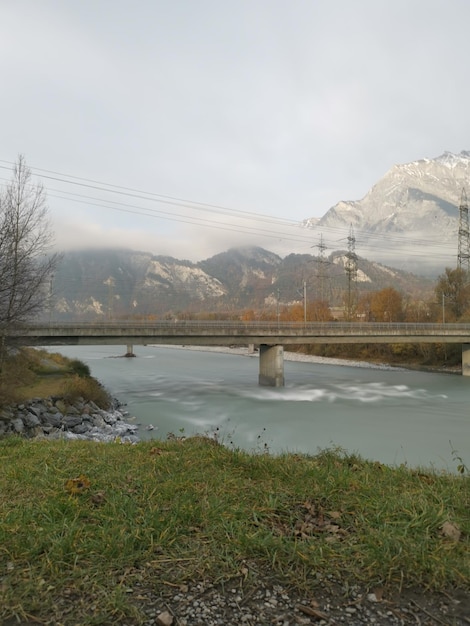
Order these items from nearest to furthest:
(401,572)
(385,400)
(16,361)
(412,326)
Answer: (401,572) → (16,361) → (385,400) → (412,326)

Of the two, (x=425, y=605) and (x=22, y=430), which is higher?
(x=425, y=605)

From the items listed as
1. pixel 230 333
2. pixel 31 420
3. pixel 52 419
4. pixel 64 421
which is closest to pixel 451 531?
pixel 31 420

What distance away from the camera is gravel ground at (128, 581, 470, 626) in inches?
104

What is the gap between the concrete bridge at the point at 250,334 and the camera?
1462 inches

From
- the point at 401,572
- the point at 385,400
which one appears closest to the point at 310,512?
the point at 401,572

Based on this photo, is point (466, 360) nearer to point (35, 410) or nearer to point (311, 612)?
point (35, 410)

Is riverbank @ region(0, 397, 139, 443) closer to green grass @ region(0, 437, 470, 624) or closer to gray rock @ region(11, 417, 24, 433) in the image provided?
gray rock @ region(11, 417, 24, 433)

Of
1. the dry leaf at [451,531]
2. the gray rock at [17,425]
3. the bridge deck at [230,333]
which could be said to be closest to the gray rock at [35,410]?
the gray rock at [17,425]

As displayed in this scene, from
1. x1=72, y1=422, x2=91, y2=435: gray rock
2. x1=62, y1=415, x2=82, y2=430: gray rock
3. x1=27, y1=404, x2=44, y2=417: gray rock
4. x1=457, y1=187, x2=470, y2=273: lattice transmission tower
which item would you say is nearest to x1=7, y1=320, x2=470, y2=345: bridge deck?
x1=27, y1=404, x2=44, y2=417: gray rock

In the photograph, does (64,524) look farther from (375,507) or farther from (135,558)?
(375,507)

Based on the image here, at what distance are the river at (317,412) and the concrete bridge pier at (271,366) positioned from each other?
1.28 m

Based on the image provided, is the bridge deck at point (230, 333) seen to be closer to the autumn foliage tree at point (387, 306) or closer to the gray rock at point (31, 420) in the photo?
the gray rock at point (31, 420)

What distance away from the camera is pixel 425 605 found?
9.11 ft

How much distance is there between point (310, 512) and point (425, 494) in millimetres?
1475
